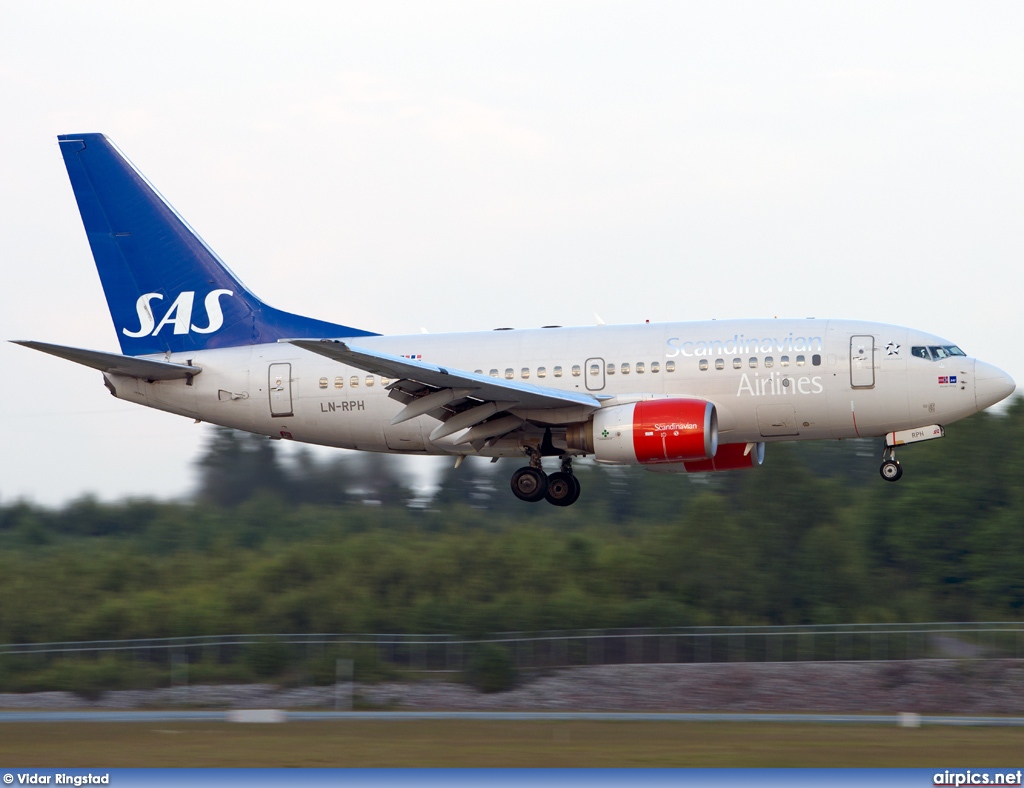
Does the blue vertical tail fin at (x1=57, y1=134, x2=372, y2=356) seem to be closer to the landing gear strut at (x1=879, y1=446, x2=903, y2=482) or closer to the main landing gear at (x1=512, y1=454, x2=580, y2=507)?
the main landing gear at (x1=512, y1=454, x2=580, y2=507)

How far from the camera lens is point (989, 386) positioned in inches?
1281

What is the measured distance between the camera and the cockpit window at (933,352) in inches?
1296

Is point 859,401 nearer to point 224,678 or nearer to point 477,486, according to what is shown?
point 224,678

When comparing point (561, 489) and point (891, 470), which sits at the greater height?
point (891, 470)

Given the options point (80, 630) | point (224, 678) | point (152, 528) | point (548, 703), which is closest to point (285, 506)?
point (152, 528)

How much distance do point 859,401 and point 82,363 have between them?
19093 mm

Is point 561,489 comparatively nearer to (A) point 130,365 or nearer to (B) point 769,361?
(B) point 769,361

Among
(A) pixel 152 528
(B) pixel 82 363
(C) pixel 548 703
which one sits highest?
(B) pixel 82 363

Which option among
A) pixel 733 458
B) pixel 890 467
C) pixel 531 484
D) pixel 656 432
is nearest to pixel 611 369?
pixel 656 432

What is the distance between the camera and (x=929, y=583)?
7194 cm

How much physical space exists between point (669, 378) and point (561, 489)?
4.49 m

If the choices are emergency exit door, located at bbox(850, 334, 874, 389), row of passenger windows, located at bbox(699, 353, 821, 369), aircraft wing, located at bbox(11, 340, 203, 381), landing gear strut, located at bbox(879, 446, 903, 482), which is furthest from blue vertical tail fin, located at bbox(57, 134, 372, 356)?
landing gear strut, located at bbox(879, 446, 903, 482)

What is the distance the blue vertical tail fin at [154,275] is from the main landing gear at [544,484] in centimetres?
599

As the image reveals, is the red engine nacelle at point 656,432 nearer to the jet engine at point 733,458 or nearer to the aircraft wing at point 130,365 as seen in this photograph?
the jet engine at point 733,458
